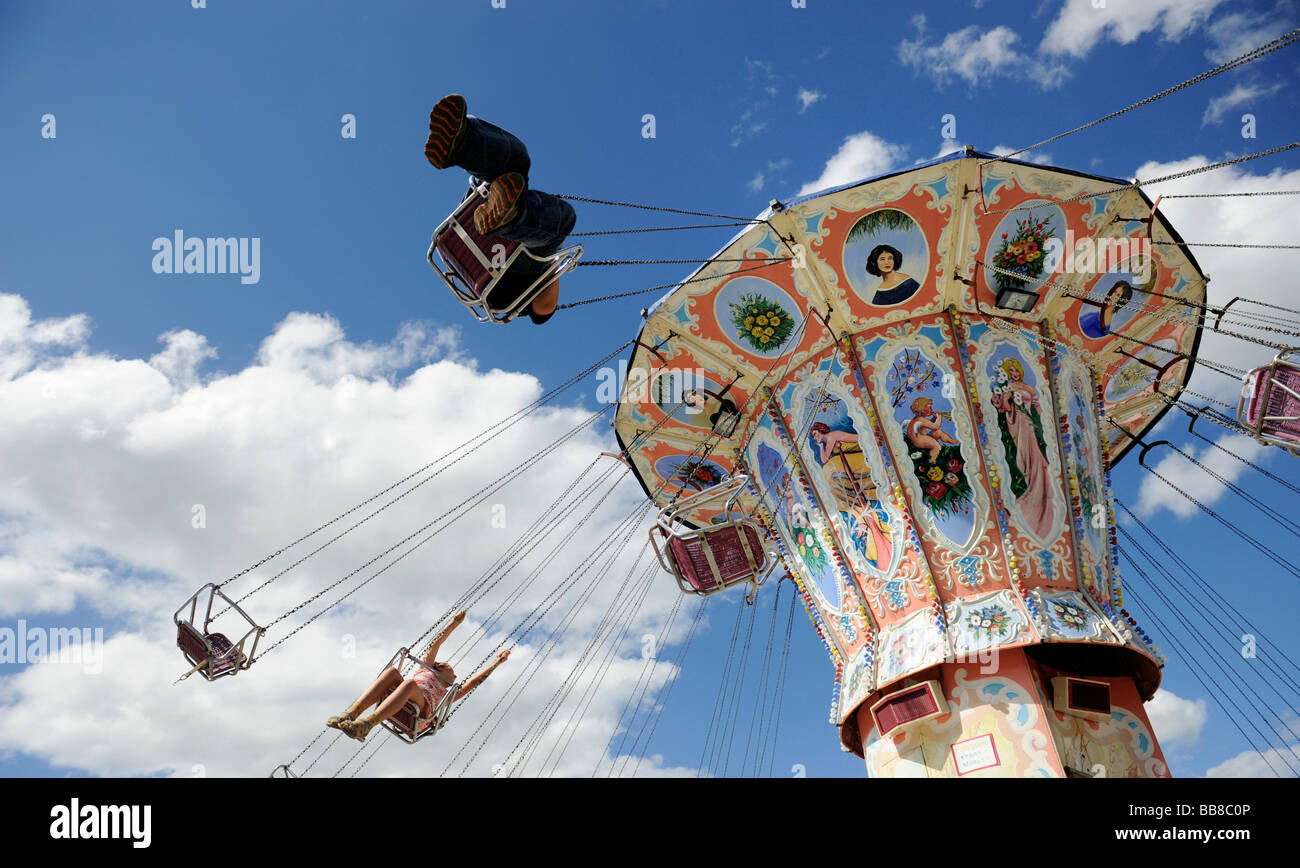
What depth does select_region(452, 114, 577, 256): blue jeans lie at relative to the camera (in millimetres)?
5453

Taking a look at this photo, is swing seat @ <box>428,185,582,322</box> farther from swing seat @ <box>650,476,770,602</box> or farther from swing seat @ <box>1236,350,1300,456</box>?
swing seat @ <box>1236,350,1300,456</box>

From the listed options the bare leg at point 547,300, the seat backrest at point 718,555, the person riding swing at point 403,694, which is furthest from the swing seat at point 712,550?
the bare leg at point 547,300

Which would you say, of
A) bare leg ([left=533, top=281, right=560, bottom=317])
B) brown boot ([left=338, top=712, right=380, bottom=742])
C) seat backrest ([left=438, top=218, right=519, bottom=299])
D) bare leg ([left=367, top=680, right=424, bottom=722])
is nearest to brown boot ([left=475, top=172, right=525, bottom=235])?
seat backrest ([left=438, top=218, right=519, bottom=299])

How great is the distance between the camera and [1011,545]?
8.60 metres

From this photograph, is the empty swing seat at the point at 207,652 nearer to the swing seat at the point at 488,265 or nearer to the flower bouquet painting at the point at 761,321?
the swing seat at the point at 488,265

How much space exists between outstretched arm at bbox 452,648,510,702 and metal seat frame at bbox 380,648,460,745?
12 cm

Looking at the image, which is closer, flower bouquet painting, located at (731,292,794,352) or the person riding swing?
the person riding swing

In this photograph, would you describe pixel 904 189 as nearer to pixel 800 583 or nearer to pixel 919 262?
pixel 919 262


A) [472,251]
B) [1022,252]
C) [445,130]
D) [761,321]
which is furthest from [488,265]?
[1022,252]

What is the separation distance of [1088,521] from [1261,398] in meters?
2.27

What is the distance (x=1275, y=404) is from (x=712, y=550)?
5.17 meters

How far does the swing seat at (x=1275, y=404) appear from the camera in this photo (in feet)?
22.9
